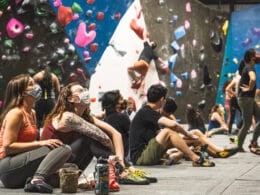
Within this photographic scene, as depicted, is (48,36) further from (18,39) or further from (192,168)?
(192,168)

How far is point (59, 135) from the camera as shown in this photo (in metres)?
5.27

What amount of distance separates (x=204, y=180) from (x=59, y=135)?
4.65ft

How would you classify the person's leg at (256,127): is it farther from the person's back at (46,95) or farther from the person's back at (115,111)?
the person's back at (46,95)

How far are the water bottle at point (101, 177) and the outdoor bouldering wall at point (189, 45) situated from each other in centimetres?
865

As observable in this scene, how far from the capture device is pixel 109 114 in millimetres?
6793

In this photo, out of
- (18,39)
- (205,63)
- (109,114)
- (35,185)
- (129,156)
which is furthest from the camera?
(205,63)

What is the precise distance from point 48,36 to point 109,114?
4458mm

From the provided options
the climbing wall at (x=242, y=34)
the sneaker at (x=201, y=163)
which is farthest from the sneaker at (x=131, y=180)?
the climbing wall at (x=242, y=34)

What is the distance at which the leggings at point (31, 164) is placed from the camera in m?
4.82

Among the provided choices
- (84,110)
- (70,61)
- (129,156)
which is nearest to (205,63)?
(70,61)

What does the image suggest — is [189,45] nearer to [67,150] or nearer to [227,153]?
[227,153]

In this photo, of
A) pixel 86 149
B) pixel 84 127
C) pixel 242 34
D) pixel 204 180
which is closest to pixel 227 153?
pixel 204 180

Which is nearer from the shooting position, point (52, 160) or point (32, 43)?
point (52, 160)

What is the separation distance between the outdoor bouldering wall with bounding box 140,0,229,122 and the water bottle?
28.4 feet
